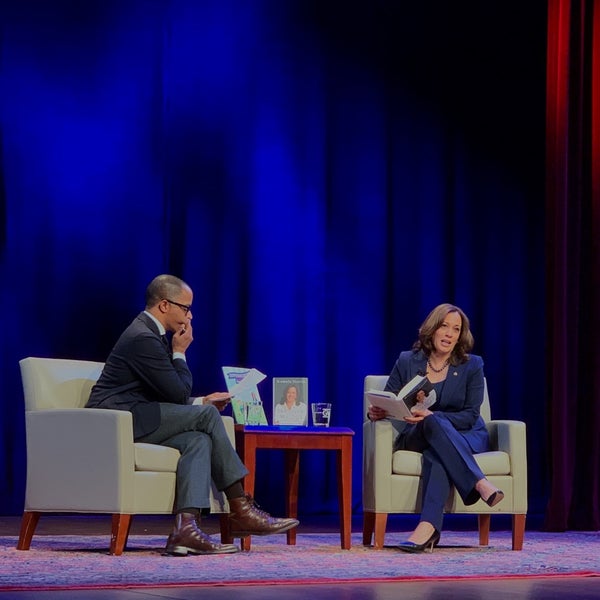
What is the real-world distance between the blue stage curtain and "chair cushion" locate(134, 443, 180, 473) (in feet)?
7.50

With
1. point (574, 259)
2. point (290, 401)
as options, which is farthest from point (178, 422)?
point (574, 259)

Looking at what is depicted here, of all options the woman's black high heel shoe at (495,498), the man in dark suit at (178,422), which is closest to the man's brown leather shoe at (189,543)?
the man in dark suit at (178,422)

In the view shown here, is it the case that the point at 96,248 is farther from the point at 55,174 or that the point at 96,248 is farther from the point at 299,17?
the point at 299,17

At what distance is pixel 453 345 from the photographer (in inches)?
201

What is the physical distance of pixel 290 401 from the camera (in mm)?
4891

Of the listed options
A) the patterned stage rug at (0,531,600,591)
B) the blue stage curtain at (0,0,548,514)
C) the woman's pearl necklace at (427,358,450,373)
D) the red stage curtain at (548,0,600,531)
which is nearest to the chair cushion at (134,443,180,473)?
the patterned stage rug at (0,531,600,591)

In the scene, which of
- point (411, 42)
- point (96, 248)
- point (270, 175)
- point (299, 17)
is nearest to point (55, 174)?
point (96, 248)

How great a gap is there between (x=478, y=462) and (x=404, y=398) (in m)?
0.40

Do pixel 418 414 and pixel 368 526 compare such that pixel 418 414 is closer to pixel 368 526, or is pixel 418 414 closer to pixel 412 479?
pixel 412 479

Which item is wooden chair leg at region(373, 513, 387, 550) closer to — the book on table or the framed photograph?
the framed photograph

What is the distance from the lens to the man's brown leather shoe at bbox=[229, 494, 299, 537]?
4.44 meters

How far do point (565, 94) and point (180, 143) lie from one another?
220cm

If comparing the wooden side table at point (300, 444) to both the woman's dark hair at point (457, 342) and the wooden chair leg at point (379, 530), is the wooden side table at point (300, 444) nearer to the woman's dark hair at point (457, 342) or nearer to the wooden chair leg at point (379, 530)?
the wooden chair leg at point (379, 530)

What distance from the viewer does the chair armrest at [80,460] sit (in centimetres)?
433
